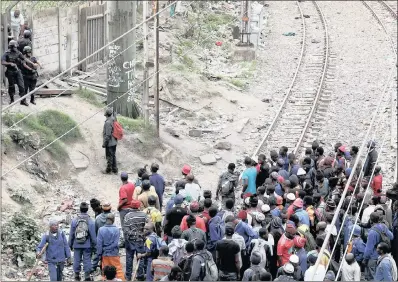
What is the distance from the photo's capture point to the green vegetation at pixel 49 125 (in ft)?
65.4

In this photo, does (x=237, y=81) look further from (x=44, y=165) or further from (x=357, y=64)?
(x=44, y=165)

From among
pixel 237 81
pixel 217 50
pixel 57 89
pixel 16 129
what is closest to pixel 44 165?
pixel 16 129

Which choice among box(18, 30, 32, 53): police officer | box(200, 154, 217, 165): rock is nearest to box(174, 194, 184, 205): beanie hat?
box(200, 154, 217, 165): rock

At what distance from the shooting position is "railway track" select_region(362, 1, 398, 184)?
22703 millimetres

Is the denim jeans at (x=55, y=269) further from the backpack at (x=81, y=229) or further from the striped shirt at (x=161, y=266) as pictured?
the striped shirt at (x=161, y=266)

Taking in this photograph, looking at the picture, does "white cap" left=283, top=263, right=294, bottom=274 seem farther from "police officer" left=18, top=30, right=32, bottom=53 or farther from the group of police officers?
"police officer" left=18, top=30, right=32, bottom=53

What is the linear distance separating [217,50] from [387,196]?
611 inches

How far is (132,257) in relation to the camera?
610 inches

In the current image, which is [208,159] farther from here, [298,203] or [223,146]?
[298,203]

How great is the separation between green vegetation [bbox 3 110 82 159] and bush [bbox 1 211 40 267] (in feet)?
10.5

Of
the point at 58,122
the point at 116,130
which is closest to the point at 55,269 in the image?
the point at 116,130

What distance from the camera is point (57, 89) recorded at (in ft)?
72.7

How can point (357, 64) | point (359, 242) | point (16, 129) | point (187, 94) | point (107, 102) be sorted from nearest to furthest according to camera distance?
point (359, 242) → point (16, 129) → point (107, 102) → point (187, 94) → point (357, 64)

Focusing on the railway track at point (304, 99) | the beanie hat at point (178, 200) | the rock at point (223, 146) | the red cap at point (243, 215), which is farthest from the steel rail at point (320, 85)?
the red cap at point (243, 215)
